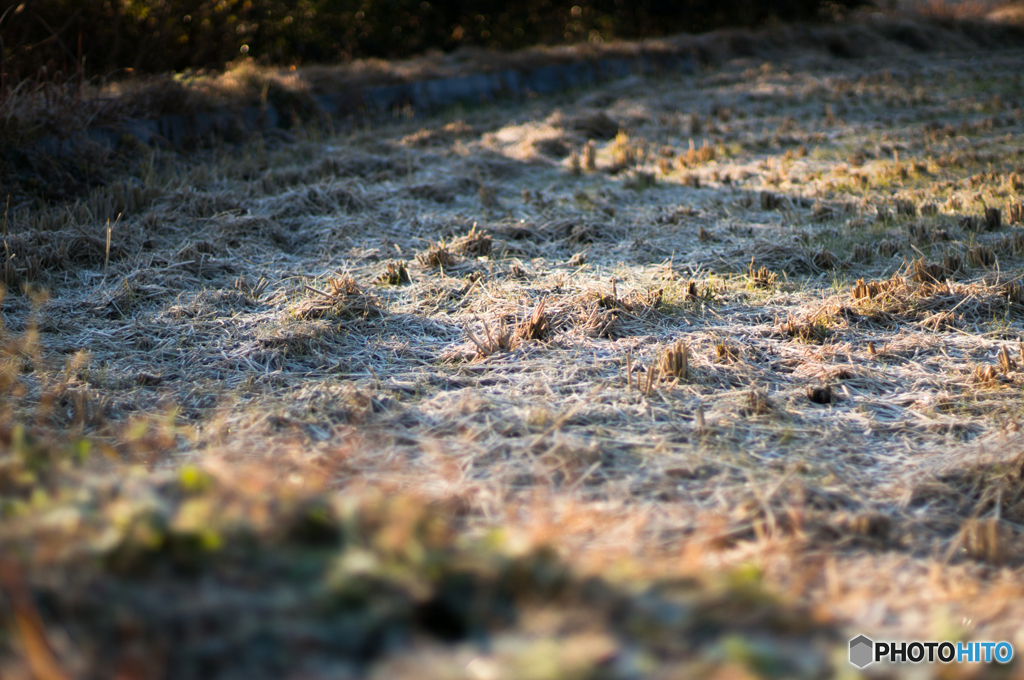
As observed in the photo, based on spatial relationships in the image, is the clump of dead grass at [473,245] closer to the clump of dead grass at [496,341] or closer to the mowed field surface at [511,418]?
the mowed field surface at [511,418]

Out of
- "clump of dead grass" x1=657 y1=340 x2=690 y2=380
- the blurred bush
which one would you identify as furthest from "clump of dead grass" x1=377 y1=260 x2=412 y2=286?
the blurred bush

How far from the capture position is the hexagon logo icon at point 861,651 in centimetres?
153

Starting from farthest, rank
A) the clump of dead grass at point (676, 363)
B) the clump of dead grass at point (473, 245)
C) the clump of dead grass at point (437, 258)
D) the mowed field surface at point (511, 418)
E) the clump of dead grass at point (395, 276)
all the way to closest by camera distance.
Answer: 1. the clump of dead grass at point (473, 245)
2. the clump of dead grass at point (437, 258)
3. the clump of dead grass at point (395, 276)
4. the clump of dead grass at point (676, 363)
5. the mowed field surface at point (511, 418)

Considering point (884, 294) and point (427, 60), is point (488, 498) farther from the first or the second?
point (427, 60)

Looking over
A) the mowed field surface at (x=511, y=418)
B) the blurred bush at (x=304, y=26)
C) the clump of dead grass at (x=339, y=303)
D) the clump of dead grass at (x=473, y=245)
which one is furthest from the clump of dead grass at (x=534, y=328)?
the blurred bush at (x=304, y=26)

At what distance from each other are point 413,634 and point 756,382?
2.17 metres

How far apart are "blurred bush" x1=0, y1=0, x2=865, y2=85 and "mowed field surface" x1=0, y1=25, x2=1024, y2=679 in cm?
293

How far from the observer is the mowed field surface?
1.48m

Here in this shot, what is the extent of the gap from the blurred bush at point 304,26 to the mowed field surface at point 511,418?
293 centimetres

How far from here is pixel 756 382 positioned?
10.3 ft

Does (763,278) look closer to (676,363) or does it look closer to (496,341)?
(676,363)

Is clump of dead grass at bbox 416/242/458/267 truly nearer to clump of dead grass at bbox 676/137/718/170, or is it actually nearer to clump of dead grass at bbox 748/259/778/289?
clump of dead grass at bbox 748/259/778/289

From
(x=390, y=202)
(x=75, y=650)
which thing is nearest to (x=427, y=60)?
(x=390, y=202)

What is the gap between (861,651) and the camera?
5.17ft
